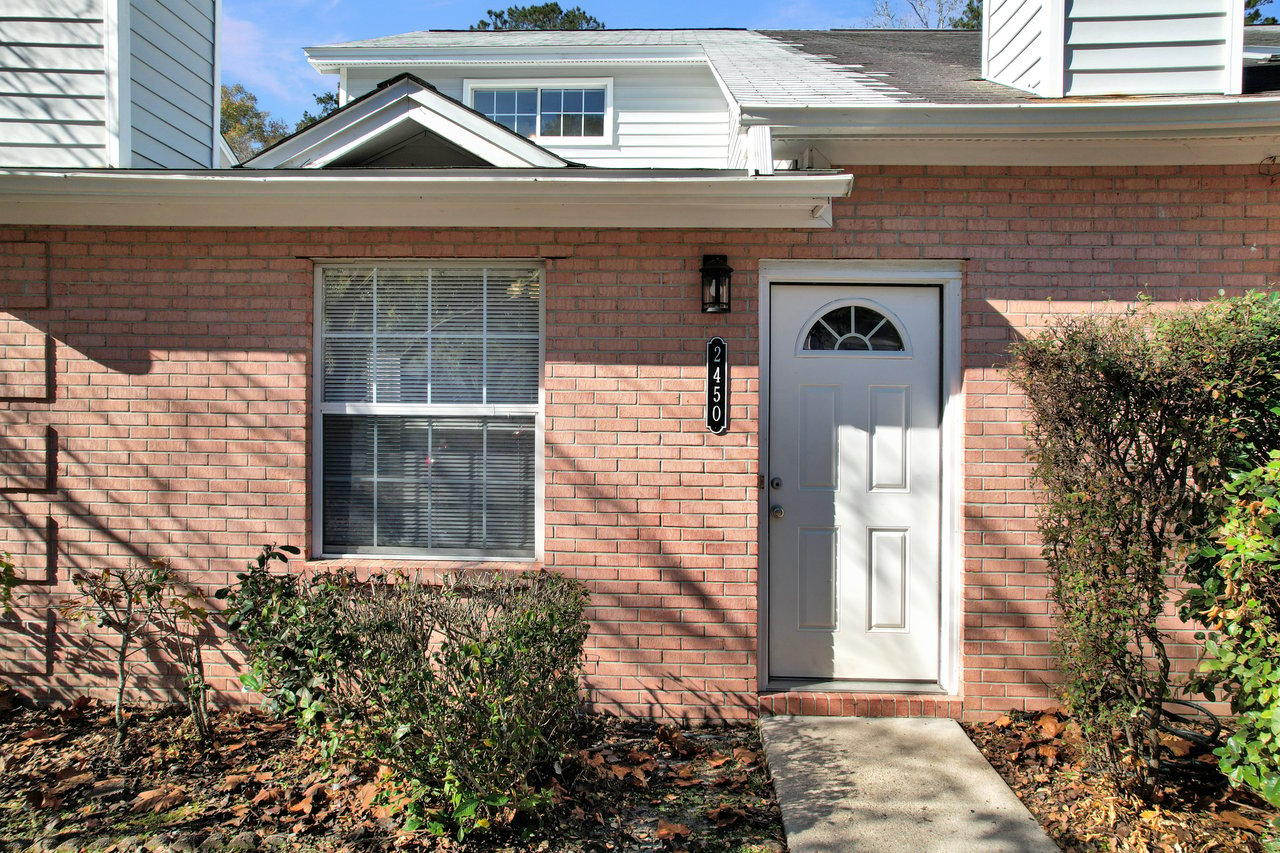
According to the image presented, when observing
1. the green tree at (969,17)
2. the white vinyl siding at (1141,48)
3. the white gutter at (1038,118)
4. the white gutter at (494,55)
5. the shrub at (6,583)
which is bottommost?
the shrub at (6,583)

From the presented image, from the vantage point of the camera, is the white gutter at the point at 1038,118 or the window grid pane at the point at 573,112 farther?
the window grid pane at the point at 573,112

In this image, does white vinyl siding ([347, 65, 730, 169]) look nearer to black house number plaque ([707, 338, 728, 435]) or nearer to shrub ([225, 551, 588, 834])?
black house number plaque ([707, 338, 728, 435])

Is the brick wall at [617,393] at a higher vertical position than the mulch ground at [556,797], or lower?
higher

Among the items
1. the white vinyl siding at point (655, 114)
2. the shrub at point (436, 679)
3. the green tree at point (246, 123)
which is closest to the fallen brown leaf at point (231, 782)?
the shrub at point (436, 679)

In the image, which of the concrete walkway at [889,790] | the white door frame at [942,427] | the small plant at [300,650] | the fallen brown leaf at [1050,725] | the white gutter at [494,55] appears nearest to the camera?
the concrete walkway at [889,790]

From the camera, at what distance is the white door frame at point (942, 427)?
445cm

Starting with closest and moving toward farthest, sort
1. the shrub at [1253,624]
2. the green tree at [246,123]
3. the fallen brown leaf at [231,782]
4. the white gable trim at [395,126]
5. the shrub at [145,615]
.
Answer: the shrub at [1253,624] < the fallen brown leaf at [231,782] < the shrub at [145,615] < the white gable trim at [395,126] < the green tree at [246,123]

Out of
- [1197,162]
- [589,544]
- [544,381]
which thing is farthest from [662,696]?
[1197,162]

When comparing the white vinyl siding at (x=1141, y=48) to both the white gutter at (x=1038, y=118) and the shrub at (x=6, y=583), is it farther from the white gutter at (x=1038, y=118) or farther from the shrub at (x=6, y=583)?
the shrub at (x=6, y=583)

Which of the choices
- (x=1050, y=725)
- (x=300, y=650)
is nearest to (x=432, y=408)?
(x=300, y=650)

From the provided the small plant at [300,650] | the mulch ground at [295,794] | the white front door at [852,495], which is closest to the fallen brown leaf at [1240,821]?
the white front door at [852,495]

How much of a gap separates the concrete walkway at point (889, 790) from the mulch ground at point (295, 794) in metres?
0.16

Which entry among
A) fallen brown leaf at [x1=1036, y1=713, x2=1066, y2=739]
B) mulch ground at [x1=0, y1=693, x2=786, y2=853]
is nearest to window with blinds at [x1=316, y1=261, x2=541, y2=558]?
mulch ground at [x1=0, y1=693, x2=786, y2=853]

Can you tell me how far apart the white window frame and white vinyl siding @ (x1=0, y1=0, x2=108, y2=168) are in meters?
4.46
